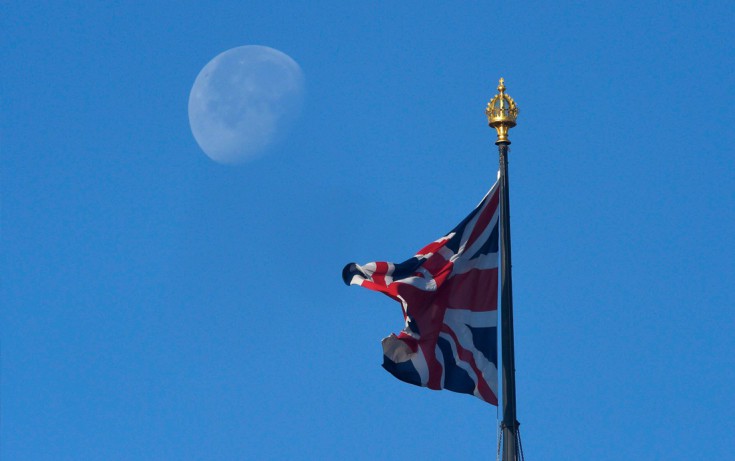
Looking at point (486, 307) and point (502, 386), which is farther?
point (486, 307)

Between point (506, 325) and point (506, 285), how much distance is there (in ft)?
2.80

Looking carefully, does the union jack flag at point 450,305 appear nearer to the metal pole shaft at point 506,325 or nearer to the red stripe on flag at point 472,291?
the red stripe on flag at point 472,291

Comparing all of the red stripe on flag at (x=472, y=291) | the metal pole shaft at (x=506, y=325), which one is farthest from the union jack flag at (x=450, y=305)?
the metal pole shaft at (x=506, y=325)

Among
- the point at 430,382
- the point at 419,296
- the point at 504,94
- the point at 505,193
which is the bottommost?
the point at 430,382

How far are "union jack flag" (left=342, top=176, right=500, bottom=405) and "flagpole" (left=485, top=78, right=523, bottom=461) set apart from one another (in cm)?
69

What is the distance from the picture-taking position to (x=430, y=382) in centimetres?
2597

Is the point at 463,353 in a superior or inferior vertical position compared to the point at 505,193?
inferior

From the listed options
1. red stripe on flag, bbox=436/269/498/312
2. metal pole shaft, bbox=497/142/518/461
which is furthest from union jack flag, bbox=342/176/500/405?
metal pole shaft, bbox=497/142/518/461

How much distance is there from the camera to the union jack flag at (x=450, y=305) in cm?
2580

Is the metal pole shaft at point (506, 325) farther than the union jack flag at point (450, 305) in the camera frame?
No

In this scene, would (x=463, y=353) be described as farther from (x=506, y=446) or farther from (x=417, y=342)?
(x=506, y=446)

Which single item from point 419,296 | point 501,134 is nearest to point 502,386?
point 419,296

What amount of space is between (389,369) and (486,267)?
304 centimetres

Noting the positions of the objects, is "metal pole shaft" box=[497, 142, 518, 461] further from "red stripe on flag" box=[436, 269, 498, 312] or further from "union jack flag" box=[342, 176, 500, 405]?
"red stripe on flag" box=[436, 269, 498, 312]
